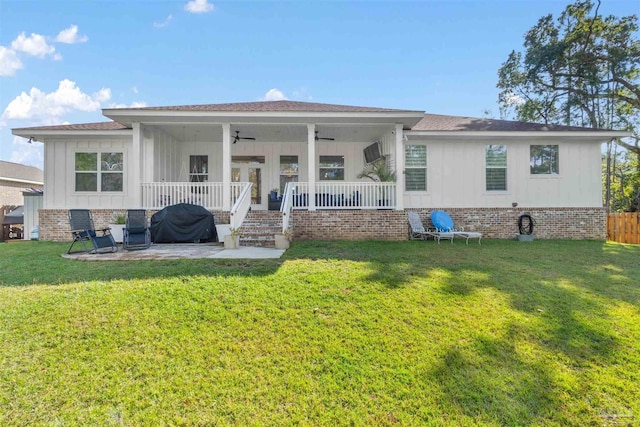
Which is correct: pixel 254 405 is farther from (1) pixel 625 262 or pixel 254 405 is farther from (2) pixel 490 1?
(2) pixel 490 1

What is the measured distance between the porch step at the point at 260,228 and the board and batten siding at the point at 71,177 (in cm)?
455

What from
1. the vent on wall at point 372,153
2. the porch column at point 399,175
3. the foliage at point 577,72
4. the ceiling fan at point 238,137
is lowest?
the porch column at point 399,175

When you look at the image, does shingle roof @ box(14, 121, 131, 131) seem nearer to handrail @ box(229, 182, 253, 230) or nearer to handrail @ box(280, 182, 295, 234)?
handrail @ box(229, 182, 253, 230)

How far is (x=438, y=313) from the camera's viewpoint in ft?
12.6

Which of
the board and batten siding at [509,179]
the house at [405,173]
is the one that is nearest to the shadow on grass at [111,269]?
the house at [405,173]

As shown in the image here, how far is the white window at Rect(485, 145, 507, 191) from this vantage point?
11172 mm

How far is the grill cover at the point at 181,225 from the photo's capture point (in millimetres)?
8961

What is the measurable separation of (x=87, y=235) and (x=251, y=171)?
6718 millimetres

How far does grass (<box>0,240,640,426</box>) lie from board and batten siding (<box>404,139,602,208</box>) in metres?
6.05

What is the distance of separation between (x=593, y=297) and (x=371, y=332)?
3297 mm

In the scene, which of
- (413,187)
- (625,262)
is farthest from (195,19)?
(625,262)

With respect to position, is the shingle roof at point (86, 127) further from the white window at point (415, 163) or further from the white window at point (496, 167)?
the white window at point (496, 167)

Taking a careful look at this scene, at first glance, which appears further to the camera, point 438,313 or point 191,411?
point 438,313

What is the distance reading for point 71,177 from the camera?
1094cm
